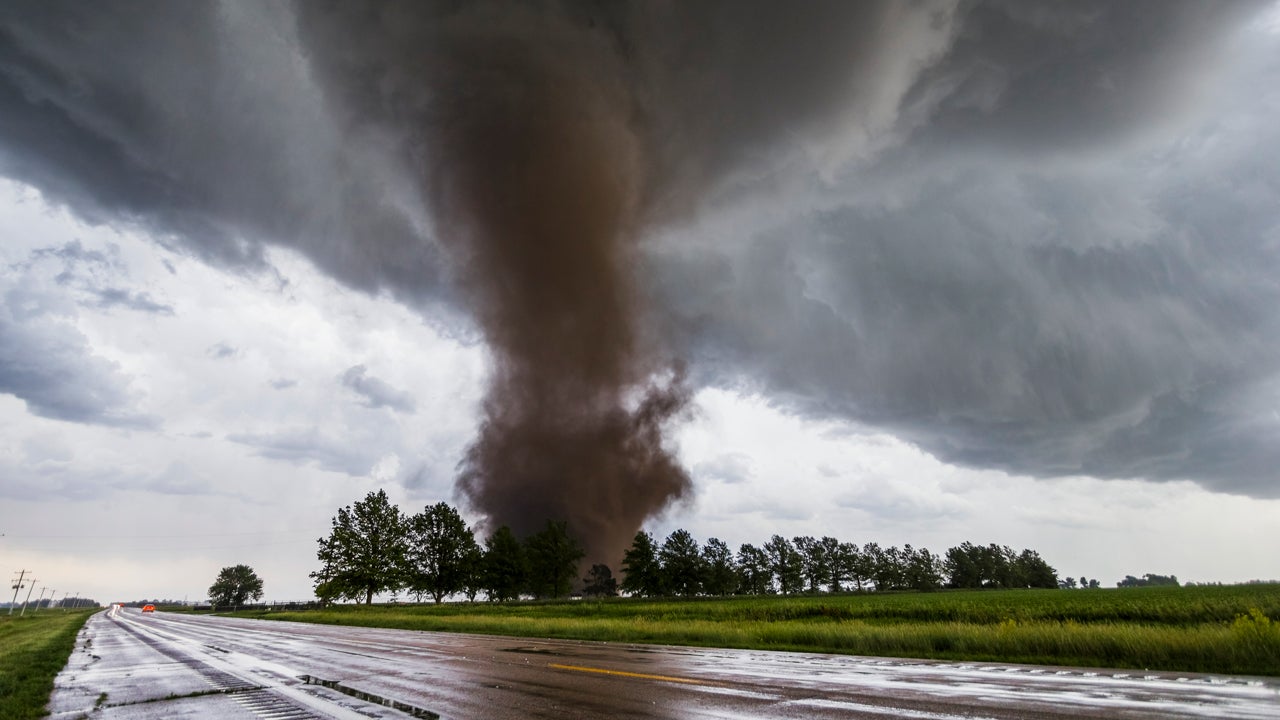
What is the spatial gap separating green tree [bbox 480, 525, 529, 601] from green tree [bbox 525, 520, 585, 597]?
2.33 m

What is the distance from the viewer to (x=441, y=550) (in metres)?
90.1

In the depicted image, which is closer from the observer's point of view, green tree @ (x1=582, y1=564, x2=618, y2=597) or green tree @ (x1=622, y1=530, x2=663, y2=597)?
green tree @ (x1=622, y1=530, x2=663, y2=597)

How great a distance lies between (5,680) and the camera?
13.0 m

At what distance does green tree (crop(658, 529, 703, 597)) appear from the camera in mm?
107562

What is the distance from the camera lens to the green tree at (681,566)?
10756 centimetres

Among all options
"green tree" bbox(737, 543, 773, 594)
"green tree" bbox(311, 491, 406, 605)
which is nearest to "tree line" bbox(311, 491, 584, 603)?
"green tree" bbox(311, 491, 406, 605)

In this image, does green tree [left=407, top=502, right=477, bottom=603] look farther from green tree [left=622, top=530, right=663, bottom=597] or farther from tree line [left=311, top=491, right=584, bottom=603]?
green tree [left=622, top=530, right=663, bottom=597]

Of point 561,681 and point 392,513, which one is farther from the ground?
point 392,513

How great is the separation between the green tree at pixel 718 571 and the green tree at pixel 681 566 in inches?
82.6

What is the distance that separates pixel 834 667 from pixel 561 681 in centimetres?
673

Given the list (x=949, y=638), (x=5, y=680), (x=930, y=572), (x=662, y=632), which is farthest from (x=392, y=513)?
(x=930, y=572)

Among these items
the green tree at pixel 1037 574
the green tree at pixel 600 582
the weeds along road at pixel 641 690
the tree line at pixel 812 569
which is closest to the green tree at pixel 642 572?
the tree line at pixel 812 569

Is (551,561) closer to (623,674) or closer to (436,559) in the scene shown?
(436,559)

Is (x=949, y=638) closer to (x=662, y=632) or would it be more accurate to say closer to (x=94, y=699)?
(x=662, y=632)
